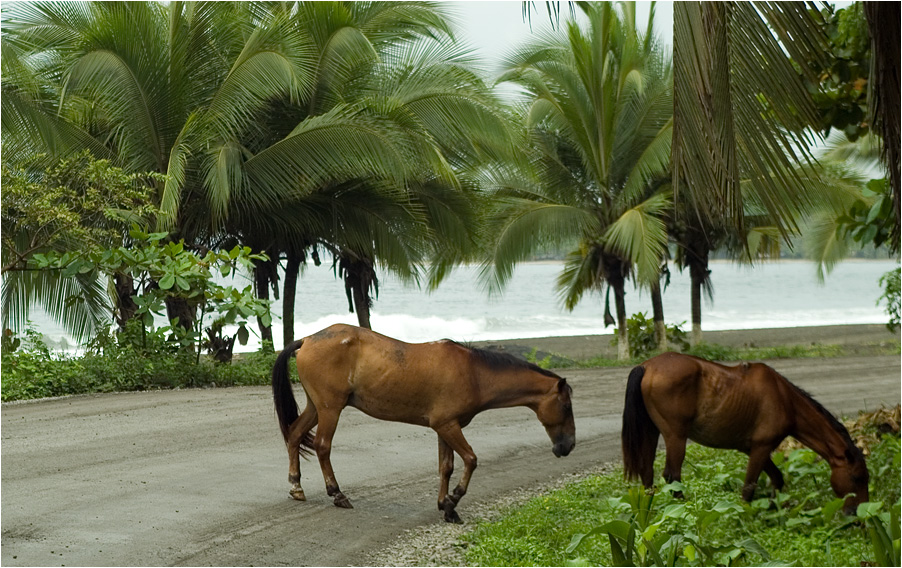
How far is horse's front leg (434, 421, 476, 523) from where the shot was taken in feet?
23.0

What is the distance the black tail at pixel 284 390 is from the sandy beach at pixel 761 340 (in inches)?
703

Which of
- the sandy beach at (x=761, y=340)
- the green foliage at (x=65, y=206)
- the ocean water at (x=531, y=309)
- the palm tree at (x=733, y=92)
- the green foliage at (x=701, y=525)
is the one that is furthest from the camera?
the ocean water at (x=531, y=309)

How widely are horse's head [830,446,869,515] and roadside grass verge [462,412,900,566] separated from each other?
0.44 ft

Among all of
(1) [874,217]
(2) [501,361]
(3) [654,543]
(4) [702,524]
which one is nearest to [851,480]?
(4) [702,524]

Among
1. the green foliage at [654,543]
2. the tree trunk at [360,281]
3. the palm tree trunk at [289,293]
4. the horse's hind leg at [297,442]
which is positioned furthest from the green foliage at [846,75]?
the tree trunk at [360,281]

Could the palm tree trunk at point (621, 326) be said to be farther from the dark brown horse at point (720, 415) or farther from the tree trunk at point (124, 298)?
the dark brown horse at point (720, 415)

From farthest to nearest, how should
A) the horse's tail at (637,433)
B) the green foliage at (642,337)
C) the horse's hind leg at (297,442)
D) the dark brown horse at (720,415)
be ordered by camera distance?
the green foliage at (642,337) < the horse's hind leg at (297,442) < the horse's tail at (637,433) < the dark brown horse at (720,415)

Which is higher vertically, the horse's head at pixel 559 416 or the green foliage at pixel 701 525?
the horse's head at pixel 559 416

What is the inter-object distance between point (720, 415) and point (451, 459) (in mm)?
1958

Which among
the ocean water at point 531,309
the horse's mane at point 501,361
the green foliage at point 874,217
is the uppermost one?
the green foliage at point 874,217

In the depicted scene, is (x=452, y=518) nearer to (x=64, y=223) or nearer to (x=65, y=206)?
(x=64, y=223)

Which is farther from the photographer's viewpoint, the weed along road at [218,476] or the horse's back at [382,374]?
the horse's back at [382,374]

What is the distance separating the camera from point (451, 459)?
7.18 m

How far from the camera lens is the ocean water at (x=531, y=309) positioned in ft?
150
